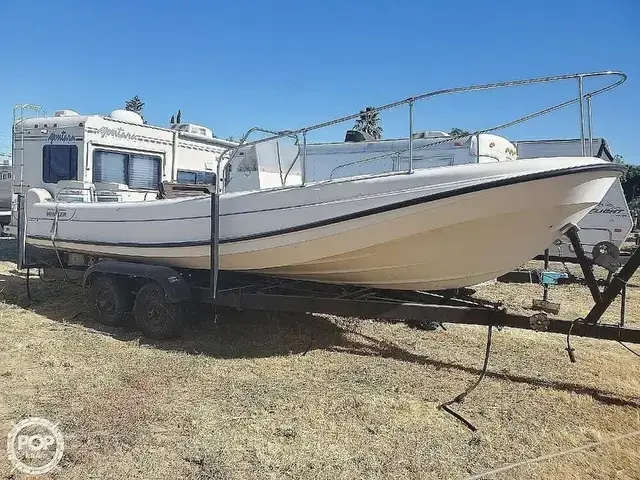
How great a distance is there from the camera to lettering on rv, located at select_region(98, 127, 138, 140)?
821 centimetres

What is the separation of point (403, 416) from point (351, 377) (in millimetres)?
853

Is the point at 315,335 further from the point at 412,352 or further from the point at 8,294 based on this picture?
the point at 8,294

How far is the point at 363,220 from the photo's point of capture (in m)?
4.47

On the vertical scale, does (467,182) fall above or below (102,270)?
above

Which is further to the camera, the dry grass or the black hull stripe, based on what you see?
the black hull stripe

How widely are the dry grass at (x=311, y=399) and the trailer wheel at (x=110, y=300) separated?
0.18 m

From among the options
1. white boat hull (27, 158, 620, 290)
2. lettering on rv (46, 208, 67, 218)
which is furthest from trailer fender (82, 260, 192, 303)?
lettering on rv (46, 208, 67, 218)

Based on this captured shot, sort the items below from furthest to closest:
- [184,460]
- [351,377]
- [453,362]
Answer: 1. [453,362]
2. [351,377]
3. [184,460]

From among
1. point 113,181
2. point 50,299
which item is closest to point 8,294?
point 50,299

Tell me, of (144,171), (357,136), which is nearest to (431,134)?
(357,136)

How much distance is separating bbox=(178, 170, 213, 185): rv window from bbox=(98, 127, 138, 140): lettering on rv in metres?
1.07

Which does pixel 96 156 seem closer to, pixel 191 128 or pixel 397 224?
pixel 191 128

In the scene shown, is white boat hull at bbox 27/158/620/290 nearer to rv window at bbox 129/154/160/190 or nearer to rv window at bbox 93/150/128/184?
rv window at bbox 93/150/128/184

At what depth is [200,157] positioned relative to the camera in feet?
32.4
